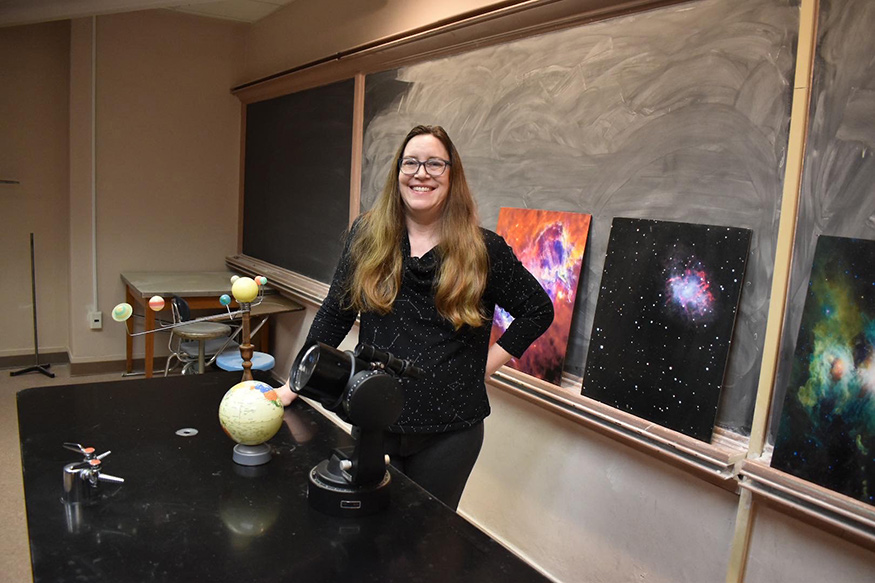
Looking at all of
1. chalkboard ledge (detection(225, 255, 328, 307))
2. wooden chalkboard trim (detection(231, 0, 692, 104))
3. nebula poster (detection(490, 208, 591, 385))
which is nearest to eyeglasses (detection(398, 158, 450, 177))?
nebula poster (detection(490, 208, 591, 385))

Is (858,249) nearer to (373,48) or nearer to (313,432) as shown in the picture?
(313,432)

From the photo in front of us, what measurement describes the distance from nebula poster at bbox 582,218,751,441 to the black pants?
0.61 meters

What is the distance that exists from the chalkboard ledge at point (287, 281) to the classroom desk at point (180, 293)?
10cm

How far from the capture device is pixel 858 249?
1.44 meters

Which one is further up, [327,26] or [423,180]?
[327,26]

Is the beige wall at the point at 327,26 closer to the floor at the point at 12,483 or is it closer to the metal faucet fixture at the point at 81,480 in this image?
the metal faucet fixture at the point at 81,480

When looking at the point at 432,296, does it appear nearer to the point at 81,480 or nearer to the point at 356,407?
the point at 356,407

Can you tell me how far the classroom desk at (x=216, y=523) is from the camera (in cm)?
106

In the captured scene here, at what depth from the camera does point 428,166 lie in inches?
61.5

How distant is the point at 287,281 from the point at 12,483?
180 centimetres

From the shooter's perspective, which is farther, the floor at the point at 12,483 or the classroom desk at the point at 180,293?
the classroom desk at the point at 180,293

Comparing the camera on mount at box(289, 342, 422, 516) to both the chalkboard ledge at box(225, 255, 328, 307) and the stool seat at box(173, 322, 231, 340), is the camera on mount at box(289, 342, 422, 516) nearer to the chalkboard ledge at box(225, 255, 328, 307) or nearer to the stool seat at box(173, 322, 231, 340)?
the chalkboard ledge at box(225, 255, 328, 307)

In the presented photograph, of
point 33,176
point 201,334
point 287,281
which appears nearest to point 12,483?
point 201,334

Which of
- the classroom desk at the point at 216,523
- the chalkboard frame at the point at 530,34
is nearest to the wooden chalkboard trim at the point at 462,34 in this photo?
the chalkboard frame at the point at 530,34
